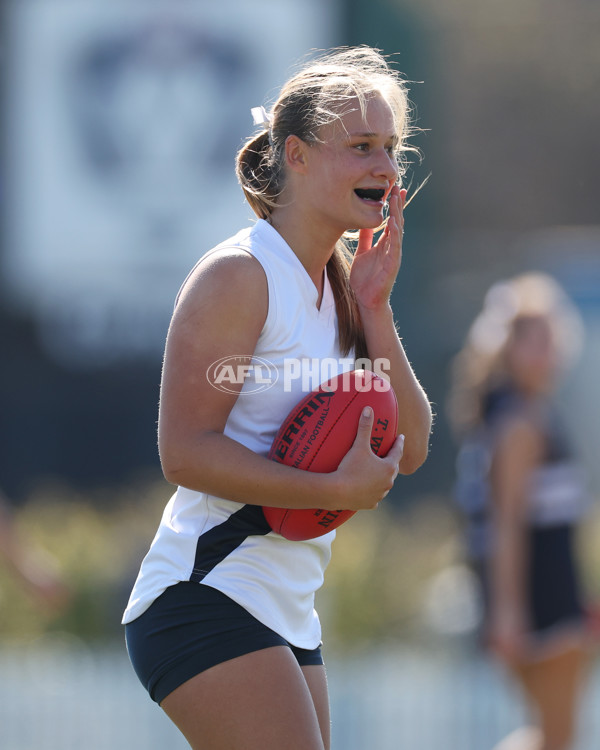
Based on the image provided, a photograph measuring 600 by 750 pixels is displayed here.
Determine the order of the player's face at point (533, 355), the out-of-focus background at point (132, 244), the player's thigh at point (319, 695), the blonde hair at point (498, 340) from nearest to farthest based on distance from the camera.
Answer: the player's thigh at point (319, 695), the player's face at point (533, 355), the blonde hair at point (498, 340), the out-of-focus background at point (132, 244)

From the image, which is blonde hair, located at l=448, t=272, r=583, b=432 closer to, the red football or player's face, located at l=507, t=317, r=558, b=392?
player's face, located at l=507, t=317, r=558, b=392

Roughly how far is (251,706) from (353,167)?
49.4 inches

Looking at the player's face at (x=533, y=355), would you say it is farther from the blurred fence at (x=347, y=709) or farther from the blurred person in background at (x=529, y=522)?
the blurred fence at (x=347, y=709)

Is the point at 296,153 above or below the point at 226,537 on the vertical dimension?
above

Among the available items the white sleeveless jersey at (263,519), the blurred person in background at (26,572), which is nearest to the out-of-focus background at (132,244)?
the blurred person in background at (26,572)

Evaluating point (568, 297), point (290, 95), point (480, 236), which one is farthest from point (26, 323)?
point (290, 95)

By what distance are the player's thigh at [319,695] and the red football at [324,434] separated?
33 centimetres

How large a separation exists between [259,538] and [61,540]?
20.8 ft

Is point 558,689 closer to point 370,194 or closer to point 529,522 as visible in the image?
point 529,522

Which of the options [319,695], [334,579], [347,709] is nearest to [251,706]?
[319,695]

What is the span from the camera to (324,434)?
2574 millimetres

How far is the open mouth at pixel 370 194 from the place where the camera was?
9.06 ft

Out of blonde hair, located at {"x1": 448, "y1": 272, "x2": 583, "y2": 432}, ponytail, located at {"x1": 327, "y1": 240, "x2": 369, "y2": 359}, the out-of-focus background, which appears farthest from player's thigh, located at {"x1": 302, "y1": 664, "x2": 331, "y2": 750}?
the out-of-focus background

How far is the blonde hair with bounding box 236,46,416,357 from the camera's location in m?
2.71
